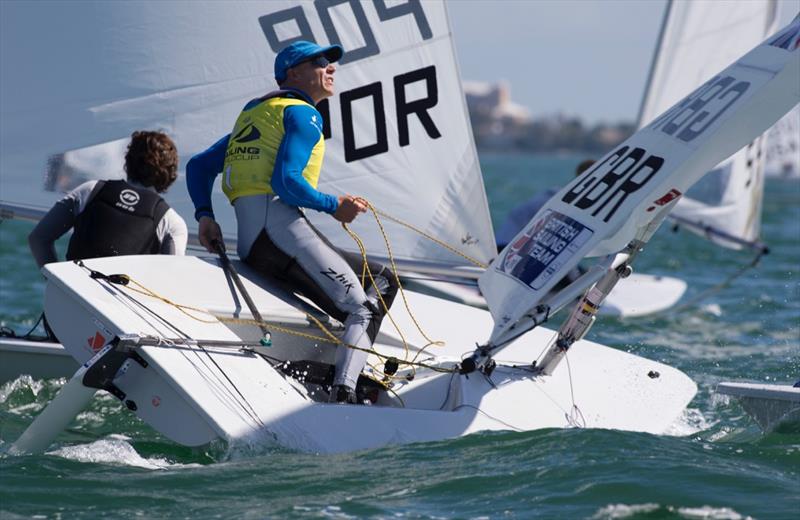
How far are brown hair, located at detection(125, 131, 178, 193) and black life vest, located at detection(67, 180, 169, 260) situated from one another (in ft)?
0.20

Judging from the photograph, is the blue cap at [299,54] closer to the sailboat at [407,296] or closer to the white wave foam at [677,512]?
the sailboat at [407,296]

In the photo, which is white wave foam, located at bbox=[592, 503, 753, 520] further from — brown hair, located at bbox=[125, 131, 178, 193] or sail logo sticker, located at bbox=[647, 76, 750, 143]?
brown hair, located at bbox=[125, 131, 178, 193]

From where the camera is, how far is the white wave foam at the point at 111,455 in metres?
3.72

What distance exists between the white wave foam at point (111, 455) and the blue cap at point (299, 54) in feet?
4.01

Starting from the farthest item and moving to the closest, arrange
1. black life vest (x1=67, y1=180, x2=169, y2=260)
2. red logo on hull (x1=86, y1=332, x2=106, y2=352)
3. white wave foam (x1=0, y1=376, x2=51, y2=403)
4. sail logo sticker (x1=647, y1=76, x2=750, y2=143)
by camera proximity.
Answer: white wave foam (x1=0, y1=376, x2=51, y2=403), black life vest (x1=67, y1=180, x2=169, y2=260), sail logo sticker (x1=647, y1=76, x2=750, y2=143), red logo on hull (x1=86, y1=332, x2=106, y2=352)

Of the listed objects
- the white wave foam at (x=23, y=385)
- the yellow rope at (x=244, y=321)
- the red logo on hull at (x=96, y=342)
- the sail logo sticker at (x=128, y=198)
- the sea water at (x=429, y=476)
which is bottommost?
the white wave foam at (x=23, y=385)

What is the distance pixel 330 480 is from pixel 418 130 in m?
2.19

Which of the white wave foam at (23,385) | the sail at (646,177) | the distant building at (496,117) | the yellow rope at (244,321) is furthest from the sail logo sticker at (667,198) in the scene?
the distant building at (496,117)

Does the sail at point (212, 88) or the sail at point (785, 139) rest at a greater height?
the sail at point (785, 139)

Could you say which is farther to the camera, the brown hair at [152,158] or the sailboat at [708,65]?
the sailboat at [708,65]

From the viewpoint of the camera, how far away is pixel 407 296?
5293 millimetres

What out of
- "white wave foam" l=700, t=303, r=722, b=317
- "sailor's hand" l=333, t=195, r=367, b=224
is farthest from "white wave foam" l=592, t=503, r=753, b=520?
"white wave foam" l=700, t=303, r=722, b=317

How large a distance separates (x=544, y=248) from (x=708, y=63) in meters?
4.85

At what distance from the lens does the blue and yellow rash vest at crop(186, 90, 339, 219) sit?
4008mm
